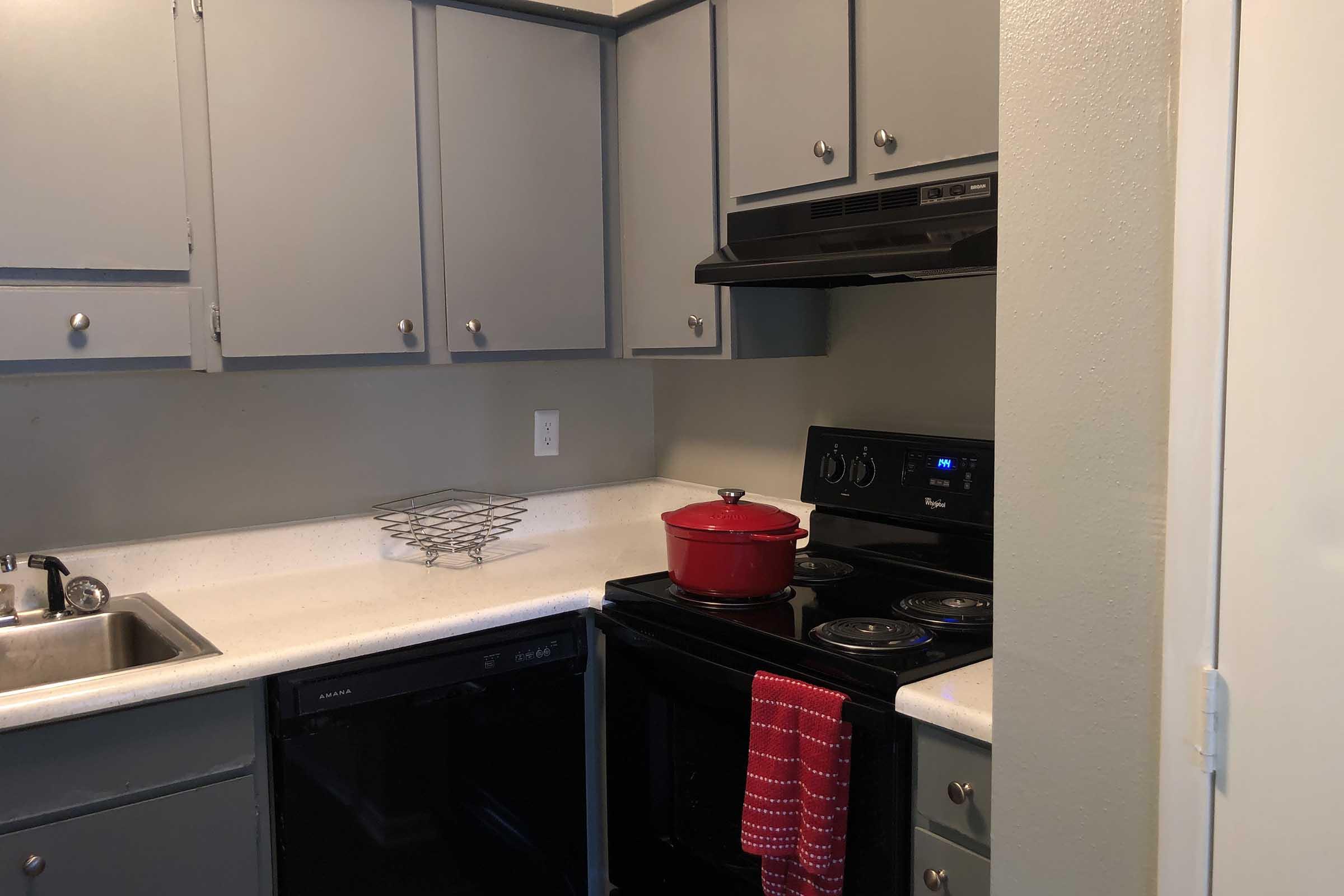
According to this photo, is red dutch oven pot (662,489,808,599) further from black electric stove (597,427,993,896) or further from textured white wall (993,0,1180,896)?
textured white wall (993,0,1180,896)

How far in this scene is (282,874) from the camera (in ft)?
5.69

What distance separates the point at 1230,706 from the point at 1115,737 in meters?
0.13

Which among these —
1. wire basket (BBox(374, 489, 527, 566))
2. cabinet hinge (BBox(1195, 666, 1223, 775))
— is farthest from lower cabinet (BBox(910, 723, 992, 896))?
wire basket (BBox(374, 489, 527, 566))

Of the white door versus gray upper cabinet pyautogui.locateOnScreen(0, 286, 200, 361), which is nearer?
the white door

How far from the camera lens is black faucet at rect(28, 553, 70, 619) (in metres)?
1.93

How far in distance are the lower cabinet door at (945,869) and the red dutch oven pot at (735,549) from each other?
546mm

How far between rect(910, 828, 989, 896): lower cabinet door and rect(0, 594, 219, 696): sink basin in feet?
4.05

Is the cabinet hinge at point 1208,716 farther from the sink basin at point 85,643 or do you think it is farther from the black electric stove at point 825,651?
the sink basin at point 85,643

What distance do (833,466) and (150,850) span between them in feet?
4.76

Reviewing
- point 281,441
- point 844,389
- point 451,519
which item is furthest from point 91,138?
point 844,389

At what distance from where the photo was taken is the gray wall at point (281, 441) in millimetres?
2068

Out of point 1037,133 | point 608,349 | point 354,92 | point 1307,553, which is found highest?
point 354,92

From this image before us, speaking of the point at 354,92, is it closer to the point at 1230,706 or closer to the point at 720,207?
the point at 720,207

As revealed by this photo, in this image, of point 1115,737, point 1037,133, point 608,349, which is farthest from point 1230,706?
point 608,349
